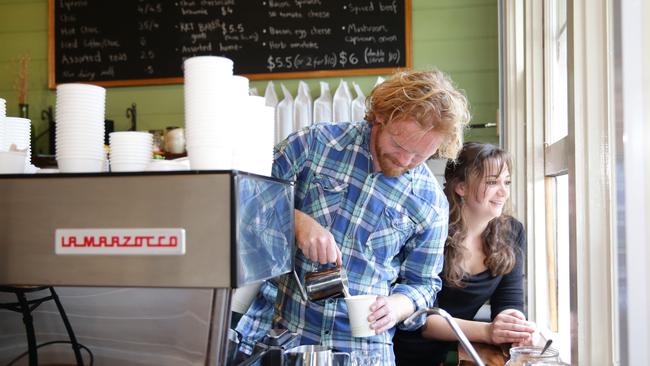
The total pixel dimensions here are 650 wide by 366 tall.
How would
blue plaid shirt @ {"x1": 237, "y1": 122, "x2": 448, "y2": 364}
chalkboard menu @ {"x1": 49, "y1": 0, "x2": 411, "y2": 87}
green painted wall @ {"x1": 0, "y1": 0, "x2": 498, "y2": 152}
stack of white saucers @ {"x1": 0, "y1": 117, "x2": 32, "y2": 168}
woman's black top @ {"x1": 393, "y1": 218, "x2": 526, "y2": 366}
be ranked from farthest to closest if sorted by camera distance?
1. chalkboard menu @ {"x1": 49, "y1": 0, "x2": 411, "y2": 87}
2. green painted wall @ {"x1": 0, "y1": 0, "x2": 498, "y2": 152}
3. woman's black top @ {"x1": 393, "y1": 218, "x2": 526, "y2": 366}
4. blue plaid shirt @ {"x1": 237, "y1": 122, "x2": 448, "y2": 364}
5. stack of white saucers @ {"x1": 0, "y1": 117, "x2": 32, "y2": 168}

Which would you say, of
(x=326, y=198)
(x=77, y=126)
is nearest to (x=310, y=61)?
(x=326, y=198)

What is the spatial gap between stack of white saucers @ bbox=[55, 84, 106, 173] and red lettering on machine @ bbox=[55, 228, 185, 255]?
0.12 m

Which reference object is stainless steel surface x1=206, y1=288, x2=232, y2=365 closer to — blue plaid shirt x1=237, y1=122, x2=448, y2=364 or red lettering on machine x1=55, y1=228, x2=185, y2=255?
red lettering on machine x1=55, y1=228, x2=185, y2=255

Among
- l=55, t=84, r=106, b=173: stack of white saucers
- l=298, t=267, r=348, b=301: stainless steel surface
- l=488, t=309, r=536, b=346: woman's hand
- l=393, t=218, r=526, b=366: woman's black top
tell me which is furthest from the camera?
l=393, t=218, r=526, b=366: woman's black top

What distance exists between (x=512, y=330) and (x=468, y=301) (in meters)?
0.38

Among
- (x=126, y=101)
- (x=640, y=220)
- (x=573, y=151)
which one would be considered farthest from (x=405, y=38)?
(x=640, y=220)

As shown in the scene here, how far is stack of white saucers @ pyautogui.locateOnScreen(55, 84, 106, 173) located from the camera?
93 cm

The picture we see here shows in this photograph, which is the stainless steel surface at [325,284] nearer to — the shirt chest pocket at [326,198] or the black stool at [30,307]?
the shirt chest pocket at [326,198]

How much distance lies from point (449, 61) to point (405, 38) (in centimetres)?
26

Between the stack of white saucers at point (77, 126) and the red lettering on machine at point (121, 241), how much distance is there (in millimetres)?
118

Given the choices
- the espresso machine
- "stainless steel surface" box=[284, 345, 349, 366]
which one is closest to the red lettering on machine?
the espresso machine

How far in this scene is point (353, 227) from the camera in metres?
1.70

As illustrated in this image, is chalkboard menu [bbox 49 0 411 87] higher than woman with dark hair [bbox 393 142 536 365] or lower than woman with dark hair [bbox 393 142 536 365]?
higher

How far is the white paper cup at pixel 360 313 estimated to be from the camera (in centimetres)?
142
